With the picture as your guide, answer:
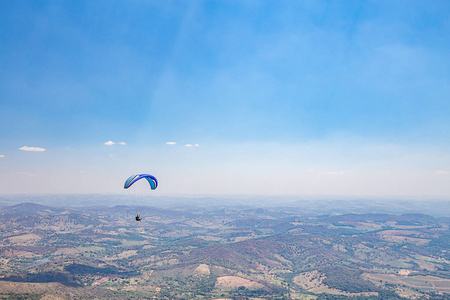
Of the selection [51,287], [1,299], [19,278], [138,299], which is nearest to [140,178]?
[1,299]

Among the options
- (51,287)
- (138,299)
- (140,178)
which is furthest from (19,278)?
(140,178)

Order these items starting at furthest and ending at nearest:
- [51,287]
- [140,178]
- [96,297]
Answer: [96,297], [51,287], [140,178]

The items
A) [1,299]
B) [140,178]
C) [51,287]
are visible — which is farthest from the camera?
[51,287]

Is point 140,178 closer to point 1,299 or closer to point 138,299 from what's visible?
point 1,299

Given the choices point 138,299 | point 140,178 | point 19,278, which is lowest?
point 138,299

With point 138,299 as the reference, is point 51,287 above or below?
above

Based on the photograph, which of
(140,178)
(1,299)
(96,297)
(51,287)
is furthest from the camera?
(96,297)

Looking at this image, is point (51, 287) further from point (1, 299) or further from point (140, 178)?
point (140, 178)

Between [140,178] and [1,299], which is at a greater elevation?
[140,178]

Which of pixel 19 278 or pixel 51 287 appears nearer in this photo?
pixel 51 287
